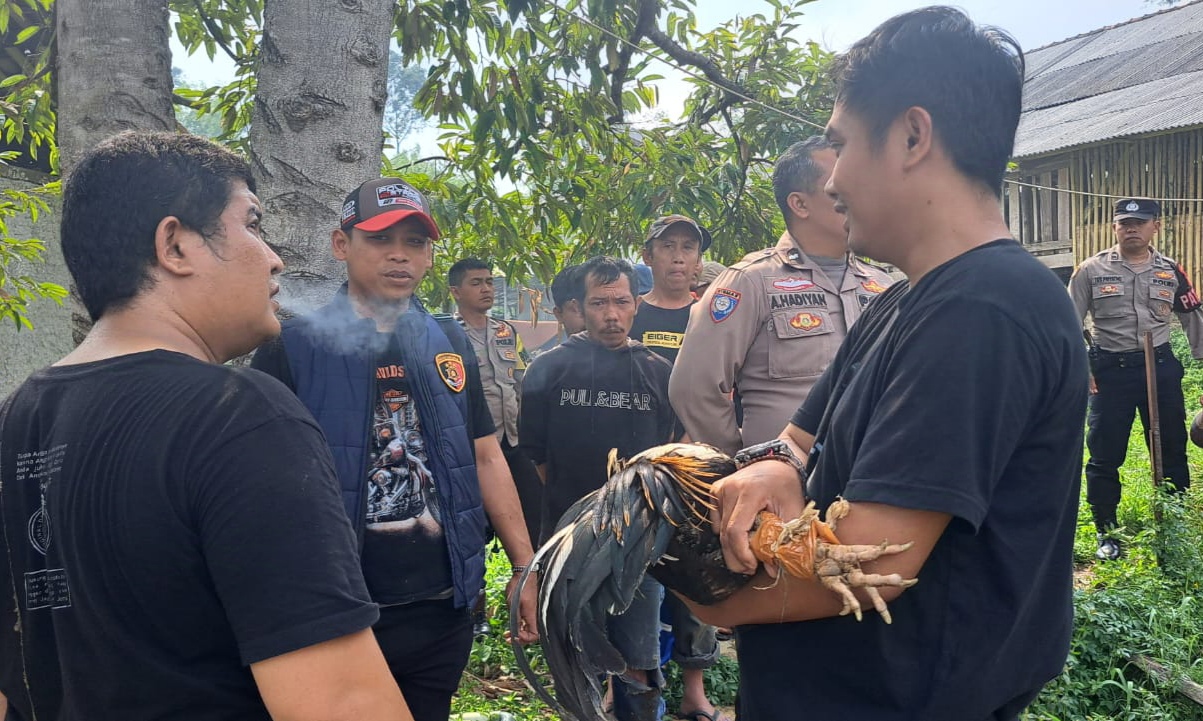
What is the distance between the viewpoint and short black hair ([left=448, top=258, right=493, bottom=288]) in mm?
6906

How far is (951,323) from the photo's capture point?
155cm

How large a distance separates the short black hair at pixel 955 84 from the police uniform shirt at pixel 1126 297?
20.4ft

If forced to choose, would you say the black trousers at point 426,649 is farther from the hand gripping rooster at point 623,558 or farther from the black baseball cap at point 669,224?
the black baseball cap at point 669,224

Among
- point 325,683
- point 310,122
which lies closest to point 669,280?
point 310,122

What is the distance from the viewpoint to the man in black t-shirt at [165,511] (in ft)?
4.62

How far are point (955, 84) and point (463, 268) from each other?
5485mm

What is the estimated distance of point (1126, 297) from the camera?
7.26 metres

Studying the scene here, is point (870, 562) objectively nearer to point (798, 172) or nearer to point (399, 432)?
point (399, 432)

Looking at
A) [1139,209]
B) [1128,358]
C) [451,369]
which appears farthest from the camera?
[1139,209]

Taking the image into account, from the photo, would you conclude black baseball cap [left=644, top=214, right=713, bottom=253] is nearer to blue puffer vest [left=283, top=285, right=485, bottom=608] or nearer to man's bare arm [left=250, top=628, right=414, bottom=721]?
blue puffer vest [left=283, top=285, right=485, bottom=608]

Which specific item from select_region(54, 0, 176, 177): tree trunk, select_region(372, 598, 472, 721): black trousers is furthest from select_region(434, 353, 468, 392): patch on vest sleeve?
select_region(54, 0, 176, 177): tree trunk

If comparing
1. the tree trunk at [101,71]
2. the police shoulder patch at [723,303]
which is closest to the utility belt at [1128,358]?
the police shoulder patch at [723,303]

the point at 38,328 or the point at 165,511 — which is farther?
the point at 38,328

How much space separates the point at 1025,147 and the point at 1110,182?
1599mm
